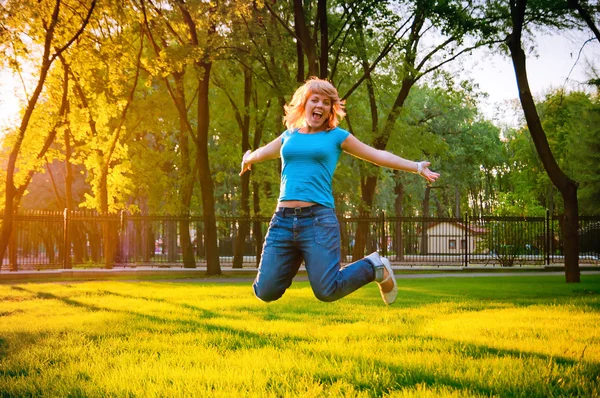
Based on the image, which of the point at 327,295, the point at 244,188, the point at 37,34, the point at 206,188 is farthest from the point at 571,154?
the point at 327,295

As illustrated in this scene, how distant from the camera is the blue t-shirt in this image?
531cm

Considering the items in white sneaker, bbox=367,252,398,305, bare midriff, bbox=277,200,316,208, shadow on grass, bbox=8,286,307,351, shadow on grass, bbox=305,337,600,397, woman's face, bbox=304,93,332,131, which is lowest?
shadow on grass, bbox=8,286,307,351

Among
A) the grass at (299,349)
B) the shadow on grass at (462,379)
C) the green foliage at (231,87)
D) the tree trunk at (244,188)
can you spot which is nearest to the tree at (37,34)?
the green foliage at (231,87)

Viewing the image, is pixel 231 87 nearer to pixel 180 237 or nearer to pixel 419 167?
pixel 180 237

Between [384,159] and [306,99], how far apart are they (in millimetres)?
822

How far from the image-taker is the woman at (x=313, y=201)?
5293 mm

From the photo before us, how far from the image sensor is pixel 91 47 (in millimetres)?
18812

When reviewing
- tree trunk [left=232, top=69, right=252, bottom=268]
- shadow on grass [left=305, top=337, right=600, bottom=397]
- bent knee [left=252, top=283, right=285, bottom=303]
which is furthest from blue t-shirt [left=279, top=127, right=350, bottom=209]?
tree trunk [left=232, top=69, right=252, bottom=268]

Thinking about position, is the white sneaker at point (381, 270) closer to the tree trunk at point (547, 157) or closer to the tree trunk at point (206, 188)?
the tree trunk at point (547, 157)

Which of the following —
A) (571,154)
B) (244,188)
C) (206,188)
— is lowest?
(206,188)

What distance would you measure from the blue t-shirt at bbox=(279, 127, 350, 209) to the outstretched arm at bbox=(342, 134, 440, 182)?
3.4 inches

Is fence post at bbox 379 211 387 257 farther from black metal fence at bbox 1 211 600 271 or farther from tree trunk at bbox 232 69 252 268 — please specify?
tree trunk at bbox 232 69 252 268

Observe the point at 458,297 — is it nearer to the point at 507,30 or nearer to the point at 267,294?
the point at 267,294

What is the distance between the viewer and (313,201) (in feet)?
17.4
